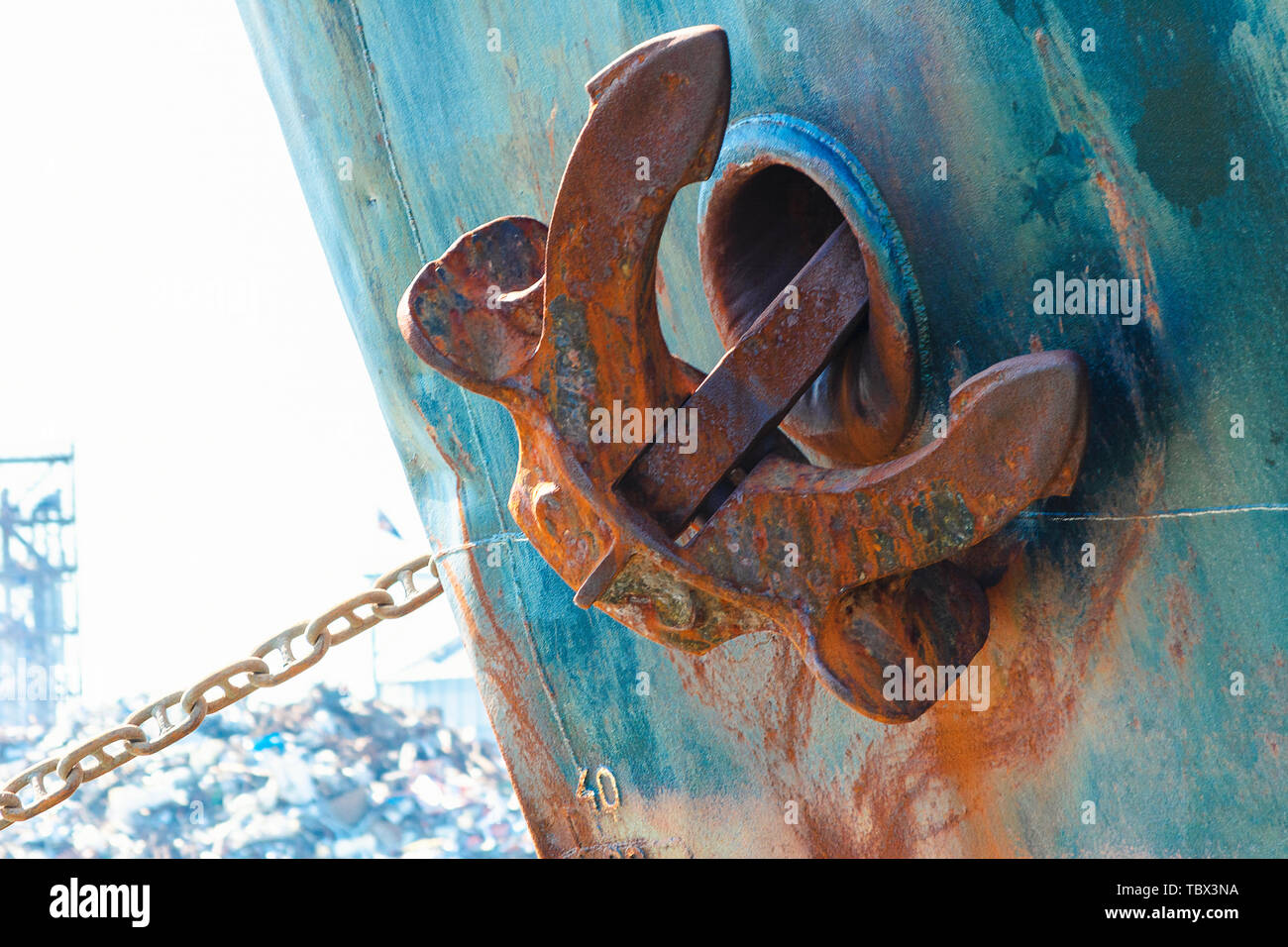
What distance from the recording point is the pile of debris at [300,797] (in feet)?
25.0

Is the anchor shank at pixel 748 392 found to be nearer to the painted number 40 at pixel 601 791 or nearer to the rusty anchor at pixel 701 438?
the rusty anchor at pixel 701 438

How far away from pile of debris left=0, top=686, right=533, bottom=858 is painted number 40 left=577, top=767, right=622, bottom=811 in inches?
220

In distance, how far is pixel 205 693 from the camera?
2.19 m

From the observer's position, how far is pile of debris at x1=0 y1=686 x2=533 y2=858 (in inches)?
299

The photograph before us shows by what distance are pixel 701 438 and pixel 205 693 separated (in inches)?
55.3

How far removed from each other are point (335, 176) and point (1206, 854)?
1.51 m

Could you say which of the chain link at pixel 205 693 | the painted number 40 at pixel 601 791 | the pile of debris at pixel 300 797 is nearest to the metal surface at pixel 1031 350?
the painted number 40 at pixel 601 791

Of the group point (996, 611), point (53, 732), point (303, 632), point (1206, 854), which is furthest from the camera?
point (53, 732)

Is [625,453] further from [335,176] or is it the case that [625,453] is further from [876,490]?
[335,176]

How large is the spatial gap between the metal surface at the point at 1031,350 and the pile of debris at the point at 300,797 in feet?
19.6

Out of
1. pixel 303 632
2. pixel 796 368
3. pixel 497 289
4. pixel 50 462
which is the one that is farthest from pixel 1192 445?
pixel 50 462

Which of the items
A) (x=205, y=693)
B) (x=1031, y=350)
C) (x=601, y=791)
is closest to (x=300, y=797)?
(x=205, y=693)

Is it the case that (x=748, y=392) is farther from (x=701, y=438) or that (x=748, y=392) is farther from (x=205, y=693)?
(x=205, y=693)

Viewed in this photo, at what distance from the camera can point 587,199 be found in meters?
1.05
